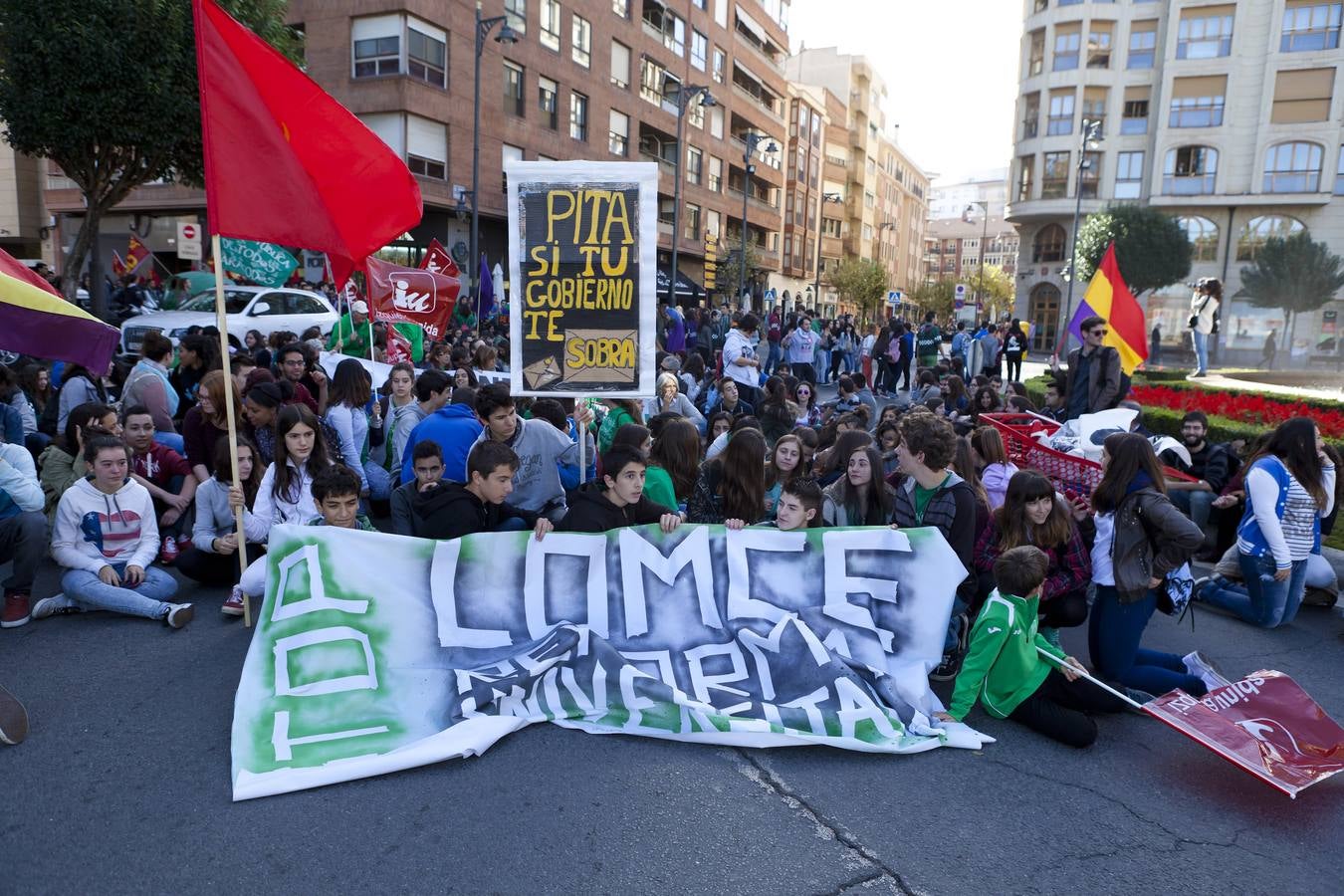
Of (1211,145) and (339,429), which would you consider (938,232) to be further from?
(339,429)

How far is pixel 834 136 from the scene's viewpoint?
7188 centimetres

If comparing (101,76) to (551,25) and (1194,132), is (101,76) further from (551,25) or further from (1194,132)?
(1194,132)

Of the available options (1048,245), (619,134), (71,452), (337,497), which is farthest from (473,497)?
(1048,245)

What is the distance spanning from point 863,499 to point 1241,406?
962cm

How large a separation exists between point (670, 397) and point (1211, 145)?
49.1 m

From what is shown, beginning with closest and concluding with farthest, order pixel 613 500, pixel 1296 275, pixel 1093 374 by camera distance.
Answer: pixel 613 500, pixel 1093 374, pixel 1296 275

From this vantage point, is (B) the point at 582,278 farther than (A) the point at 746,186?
No

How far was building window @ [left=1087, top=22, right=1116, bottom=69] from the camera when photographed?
161ft

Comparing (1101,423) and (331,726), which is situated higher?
(1101,423)

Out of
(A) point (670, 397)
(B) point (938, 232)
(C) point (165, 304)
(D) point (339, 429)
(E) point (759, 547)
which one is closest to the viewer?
(E) point (759, 547)

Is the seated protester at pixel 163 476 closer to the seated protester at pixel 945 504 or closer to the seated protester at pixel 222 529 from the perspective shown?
the seated protester at pixel 222 529

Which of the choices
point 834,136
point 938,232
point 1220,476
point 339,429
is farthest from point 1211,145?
point 938,232

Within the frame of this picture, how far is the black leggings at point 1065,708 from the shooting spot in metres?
4.38

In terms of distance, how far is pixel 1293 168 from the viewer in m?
45.5
